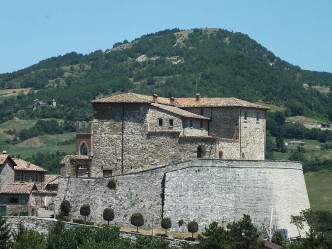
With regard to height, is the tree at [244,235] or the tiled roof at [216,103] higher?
the tiled roof at [216,103]

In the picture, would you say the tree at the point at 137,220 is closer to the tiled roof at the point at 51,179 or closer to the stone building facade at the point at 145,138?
the stone building facade at the point at 145,138

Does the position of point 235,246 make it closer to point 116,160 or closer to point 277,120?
point 116,160

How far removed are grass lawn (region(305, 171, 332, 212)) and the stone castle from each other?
1470 inches

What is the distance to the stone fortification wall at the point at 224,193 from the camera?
7025 centimetres

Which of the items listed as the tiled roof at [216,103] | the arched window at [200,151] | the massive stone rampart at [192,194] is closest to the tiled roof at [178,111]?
the tiled roof at [216,103]

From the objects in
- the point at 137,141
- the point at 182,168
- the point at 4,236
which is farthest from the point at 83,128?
the point at 4,236

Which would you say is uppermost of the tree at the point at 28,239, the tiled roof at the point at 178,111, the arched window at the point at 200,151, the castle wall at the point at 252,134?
the tiled roof at the point at 178,111

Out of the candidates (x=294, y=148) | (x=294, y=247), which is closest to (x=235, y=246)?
(x=294, y=247)

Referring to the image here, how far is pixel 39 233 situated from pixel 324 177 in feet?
251

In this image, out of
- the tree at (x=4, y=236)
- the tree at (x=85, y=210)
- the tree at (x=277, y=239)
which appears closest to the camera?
the tree at (x=4, y=236)

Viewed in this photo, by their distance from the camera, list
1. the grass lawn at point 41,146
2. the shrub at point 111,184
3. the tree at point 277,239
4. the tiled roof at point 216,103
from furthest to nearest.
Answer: the grass lawn at point 41,146 → the tiled roof at point 216,103 → the shrub at point 111,184 → the tree at point 277,239

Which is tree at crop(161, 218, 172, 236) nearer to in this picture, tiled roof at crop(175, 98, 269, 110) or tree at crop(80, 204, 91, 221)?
tree at crop(80, 204, 91, 221)

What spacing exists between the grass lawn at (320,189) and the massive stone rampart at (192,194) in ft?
136

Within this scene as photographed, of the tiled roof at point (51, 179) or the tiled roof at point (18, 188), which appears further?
the tiled roof at point (51, 179)
